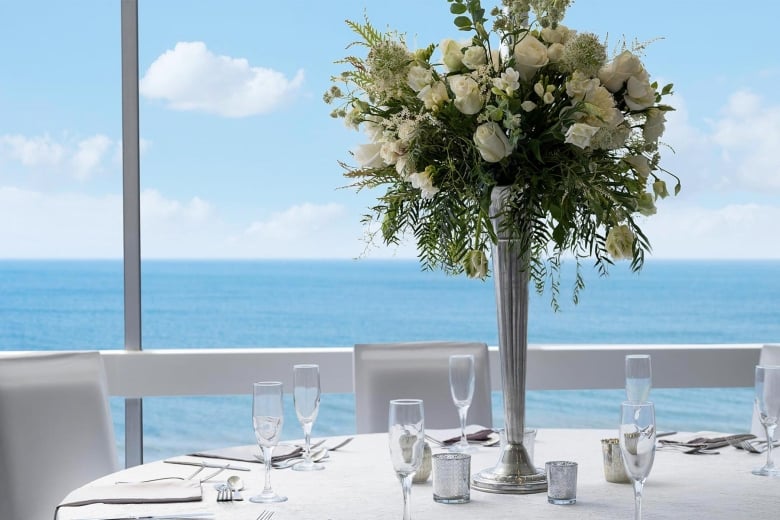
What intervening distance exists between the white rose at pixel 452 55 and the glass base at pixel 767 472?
985 millimetres

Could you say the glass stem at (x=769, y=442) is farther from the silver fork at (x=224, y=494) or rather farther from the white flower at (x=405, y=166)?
the silver fork at (x=224, y=494)

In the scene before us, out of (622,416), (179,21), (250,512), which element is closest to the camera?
(622,416)

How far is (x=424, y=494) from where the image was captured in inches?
69.4

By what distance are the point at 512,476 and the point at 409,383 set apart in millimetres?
993

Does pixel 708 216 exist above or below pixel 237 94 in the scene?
below

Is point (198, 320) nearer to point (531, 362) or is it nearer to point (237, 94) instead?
point (237, 94)

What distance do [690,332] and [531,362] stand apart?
2137 centimetres

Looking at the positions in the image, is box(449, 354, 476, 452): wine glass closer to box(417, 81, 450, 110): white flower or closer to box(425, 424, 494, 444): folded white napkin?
box(425, 424, 494, 444): folded white napkin

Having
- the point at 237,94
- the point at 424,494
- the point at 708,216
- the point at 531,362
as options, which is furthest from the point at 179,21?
the point at 424,494

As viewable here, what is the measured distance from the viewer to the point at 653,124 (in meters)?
1.83

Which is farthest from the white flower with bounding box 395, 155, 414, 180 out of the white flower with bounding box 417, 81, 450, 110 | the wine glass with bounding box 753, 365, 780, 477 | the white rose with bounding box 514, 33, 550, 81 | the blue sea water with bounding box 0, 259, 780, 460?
the blue sea water with bounding box 0, 259, 780, 460

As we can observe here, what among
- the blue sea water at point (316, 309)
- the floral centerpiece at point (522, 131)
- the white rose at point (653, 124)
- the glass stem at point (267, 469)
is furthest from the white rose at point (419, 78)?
the blue sea water at point (316, 309)

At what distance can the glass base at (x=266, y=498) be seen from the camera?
173 cm

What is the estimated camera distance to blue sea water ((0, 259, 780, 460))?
22.3 metres
